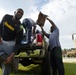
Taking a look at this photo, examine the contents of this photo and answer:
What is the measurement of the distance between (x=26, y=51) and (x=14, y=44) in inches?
96.2

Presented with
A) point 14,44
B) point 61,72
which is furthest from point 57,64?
point 14,44

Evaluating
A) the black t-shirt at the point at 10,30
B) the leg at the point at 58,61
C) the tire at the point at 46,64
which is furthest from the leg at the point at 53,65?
the black t-shirt at the point at 10,30

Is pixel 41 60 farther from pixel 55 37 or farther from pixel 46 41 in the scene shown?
pixel 55 37

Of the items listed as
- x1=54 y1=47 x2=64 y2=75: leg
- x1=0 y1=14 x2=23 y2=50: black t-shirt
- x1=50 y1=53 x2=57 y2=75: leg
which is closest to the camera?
x1=0 y1=14 x2=23 y2=50: black t-shirt

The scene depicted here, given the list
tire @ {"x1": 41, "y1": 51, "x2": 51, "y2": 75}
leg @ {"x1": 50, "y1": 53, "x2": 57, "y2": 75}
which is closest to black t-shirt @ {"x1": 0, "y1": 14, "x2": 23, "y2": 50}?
leg @ {"x1": 50, "y1": 53, "x2": 57, "y2": 75}

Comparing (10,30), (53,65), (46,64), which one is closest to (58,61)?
(53,65)

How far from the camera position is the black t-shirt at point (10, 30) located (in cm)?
553

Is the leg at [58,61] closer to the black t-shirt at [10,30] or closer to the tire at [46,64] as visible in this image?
the tire at [46,64]

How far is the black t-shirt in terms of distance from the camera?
18.1 ft

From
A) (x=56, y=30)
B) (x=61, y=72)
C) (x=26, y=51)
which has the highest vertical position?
(x=56, y=30)

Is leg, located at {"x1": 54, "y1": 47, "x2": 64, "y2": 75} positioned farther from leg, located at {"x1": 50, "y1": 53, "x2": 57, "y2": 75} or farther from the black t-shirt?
the black t-shirt

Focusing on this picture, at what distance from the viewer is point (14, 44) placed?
557 cm

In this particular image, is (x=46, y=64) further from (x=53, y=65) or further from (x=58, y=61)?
(x=58, y=61)

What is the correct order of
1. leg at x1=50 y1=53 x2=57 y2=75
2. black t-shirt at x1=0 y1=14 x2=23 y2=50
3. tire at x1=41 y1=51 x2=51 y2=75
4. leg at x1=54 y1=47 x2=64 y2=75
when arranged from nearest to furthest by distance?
black t-shirt at x1=0 y1=14 x2=23 y2=50 < leg at x1=54 y1=47 x2=64 y2=75 < leg at x1=50 y1=53 x2=57 y2=75 < tire at x1=41 y1=51 x2=51 y2=75
